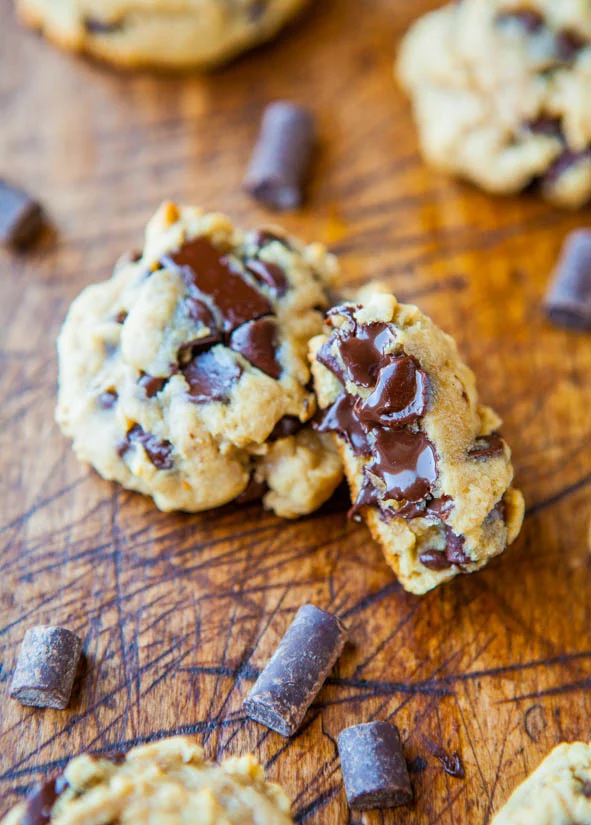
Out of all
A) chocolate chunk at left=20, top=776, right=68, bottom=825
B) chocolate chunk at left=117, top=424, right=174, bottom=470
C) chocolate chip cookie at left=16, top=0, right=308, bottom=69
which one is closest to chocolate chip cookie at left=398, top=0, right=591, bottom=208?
chocolate chip cookie at left=16, top=0, right=308, bottom=69

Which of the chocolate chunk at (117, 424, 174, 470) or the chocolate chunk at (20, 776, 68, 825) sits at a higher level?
the chocolate chunk at (117, 424, 174, 470)

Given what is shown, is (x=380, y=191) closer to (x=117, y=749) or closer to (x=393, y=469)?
(x=393, y=469)

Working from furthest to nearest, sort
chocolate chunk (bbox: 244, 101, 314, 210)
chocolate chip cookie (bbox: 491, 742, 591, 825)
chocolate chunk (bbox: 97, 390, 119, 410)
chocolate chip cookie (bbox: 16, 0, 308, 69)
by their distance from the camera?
chocolate chip cookie (bbox: 16, 0, 308, 69) → chocolate chunk (bbox: 244, 101, 314, 210) → chocolate chunk (bbox: 97, 390, 119, 410) → chocolate chip cookie (bbox: 491, 742, 591, 825)

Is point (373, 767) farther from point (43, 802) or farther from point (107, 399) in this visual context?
point (107, 399)

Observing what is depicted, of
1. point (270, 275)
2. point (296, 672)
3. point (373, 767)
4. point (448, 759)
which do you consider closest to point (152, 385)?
point (270, 275)

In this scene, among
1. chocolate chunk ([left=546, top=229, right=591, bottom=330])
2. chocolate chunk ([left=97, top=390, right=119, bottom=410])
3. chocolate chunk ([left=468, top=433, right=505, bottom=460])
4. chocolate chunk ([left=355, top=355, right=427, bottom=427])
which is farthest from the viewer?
chocolate chunk ([left=546, top=229, right=591, bottom=330])

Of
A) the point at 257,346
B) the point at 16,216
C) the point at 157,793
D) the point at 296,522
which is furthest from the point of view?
the point at 16,216

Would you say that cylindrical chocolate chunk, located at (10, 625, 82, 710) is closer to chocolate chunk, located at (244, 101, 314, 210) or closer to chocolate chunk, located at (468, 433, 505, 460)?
chocolate chunk, located at (468, 433, 505, 460)
